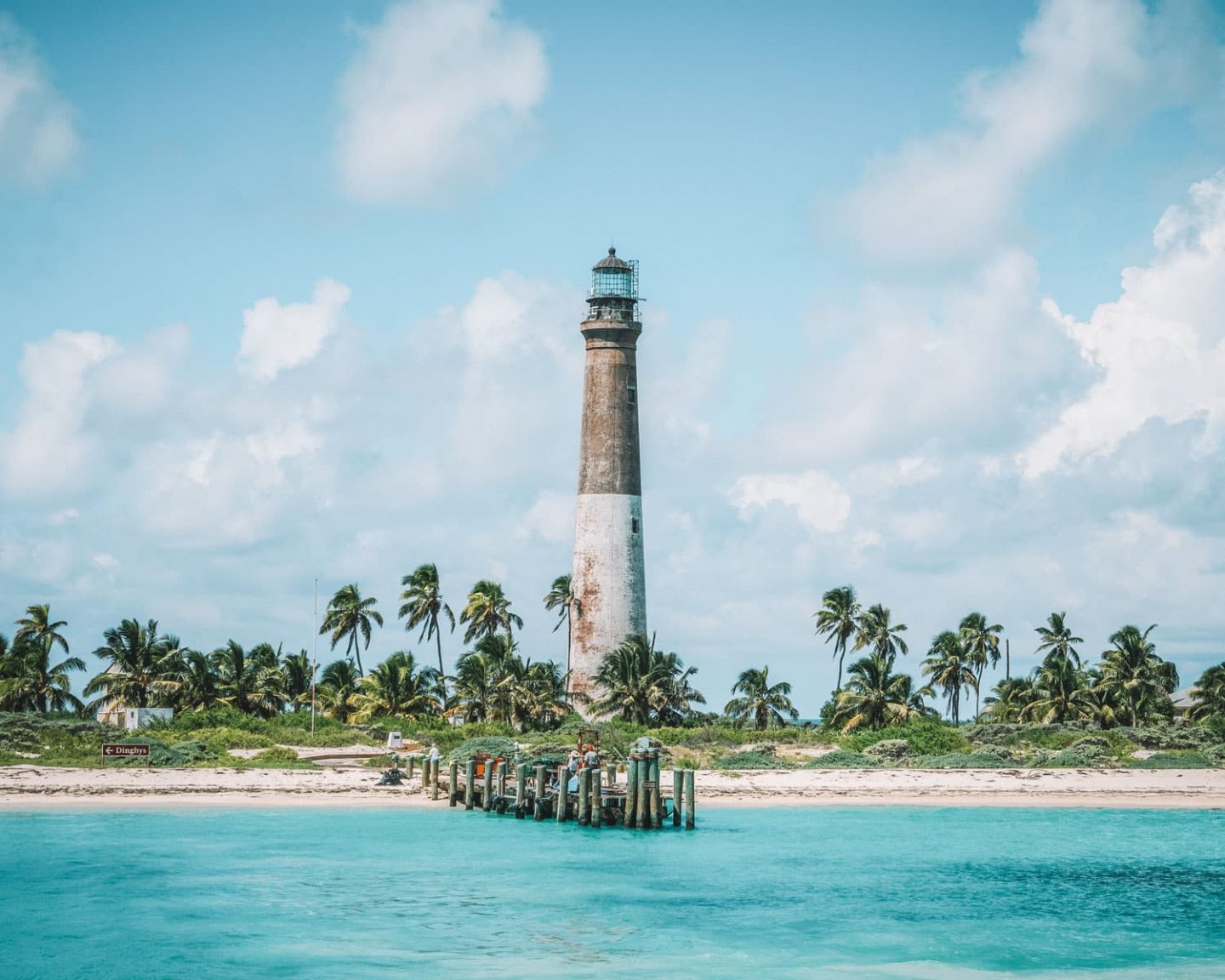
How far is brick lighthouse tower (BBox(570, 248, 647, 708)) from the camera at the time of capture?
59.7 meters

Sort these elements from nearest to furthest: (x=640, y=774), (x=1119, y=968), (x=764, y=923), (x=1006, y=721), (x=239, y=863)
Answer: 1. (x=1119, y=968)
2. (x=764, y=923)
3. (x=239, y=863)
4. (x=640, y=774)
5. (x=1006, y=721)

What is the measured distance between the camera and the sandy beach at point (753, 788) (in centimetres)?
4566

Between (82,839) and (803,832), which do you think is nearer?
(82,839)

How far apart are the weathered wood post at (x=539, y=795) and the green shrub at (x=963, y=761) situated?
17249mm

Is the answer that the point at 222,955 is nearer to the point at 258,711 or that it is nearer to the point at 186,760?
the point at 186,760

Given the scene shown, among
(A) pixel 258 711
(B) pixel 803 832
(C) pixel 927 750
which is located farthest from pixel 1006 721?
(A) pixel 258 711

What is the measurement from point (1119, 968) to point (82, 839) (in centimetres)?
2667

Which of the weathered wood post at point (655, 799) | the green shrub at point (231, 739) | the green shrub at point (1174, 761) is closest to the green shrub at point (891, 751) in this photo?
the green shrub at point (1174, 761)

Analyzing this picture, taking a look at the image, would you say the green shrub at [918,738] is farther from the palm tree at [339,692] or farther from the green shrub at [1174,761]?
the palm tree at [339,692]

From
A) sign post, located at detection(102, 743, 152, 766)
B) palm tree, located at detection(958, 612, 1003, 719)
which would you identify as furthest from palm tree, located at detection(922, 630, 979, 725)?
sign post, located at detection(102, 743, 152, 766)

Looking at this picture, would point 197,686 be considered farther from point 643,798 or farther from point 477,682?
point 643,798

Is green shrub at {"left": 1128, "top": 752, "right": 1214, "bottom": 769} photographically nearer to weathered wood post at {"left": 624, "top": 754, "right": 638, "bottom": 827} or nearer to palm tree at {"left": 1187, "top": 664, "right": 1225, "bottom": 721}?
palm tree at {"left": 1187, "top": 664, "right": 1225, "bottom": 721}

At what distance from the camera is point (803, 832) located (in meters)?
43.6

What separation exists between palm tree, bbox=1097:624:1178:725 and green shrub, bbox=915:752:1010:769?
508 inches
